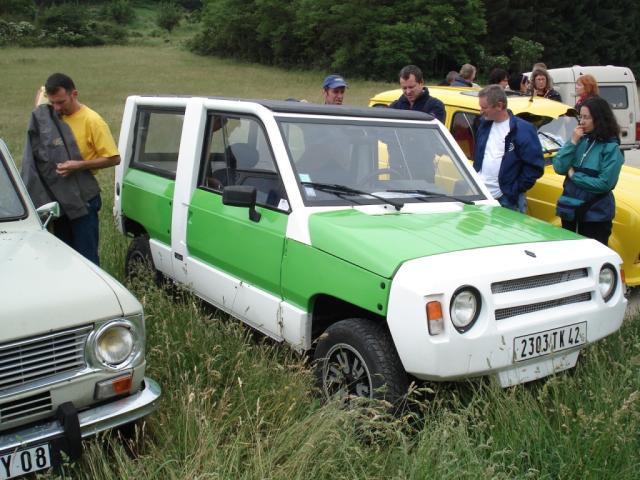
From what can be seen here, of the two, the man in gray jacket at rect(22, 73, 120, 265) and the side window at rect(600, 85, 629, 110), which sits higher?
the side window at rect(600, 85, 629, 110)

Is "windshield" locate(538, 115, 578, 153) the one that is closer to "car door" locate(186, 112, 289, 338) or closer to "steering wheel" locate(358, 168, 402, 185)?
"steering wheel" locate(358, 168, 402, 185)

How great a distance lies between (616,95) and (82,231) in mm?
11641

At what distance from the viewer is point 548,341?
140 inches

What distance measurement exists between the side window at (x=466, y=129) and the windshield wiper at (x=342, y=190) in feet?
10.5

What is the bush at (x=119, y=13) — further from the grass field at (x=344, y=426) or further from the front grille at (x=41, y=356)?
the front grille at (x=41, y=356)

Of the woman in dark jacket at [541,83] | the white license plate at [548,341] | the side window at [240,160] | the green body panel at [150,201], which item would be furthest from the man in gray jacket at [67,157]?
the woman in dark jacket at [541,83]

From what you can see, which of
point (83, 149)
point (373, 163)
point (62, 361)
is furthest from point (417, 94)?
point (62, 361)

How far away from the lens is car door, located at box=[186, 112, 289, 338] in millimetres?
4223

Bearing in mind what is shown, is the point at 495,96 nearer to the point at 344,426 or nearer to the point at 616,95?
the point at 344,426

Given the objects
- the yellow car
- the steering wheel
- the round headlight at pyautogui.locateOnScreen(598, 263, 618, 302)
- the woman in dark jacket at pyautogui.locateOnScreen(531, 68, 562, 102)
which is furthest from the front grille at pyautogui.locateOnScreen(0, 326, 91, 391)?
the woman in dark jacket at pyautogui.locateOnScreen(531, 68, 562, 102)

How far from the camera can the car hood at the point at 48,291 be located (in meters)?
2.86

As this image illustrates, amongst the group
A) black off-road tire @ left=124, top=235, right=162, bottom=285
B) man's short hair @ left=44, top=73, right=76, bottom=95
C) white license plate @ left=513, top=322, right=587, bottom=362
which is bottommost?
black off-road tire @ left=124, top=235, right=162, bottom=285

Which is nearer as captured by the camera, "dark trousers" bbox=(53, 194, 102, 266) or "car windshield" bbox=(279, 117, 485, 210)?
"car windshield" bbox=(279, 117, 485, 210)

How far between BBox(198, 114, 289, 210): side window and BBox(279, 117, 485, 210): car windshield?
20 centimetres
